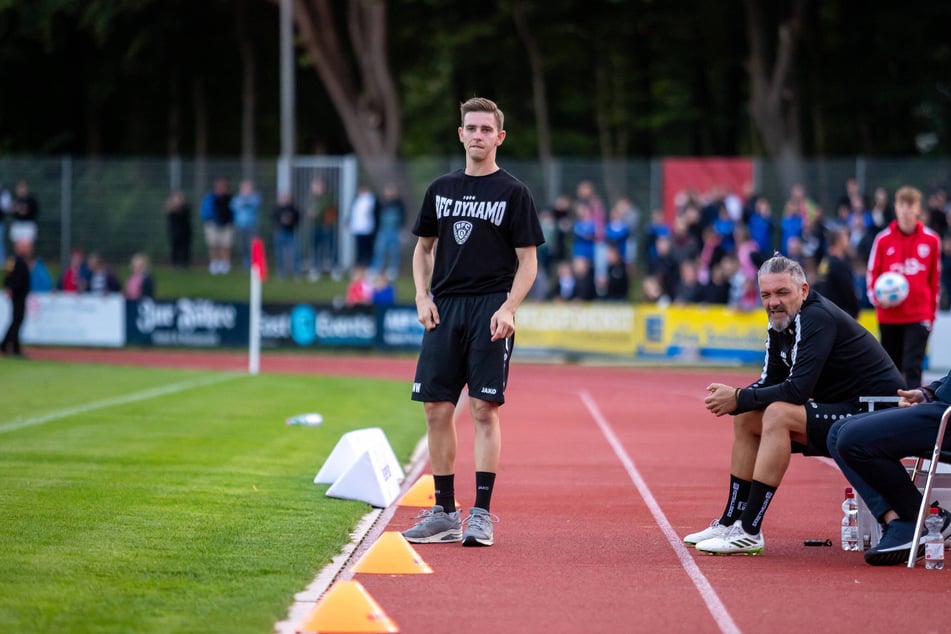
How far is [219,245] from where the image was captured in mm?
31906

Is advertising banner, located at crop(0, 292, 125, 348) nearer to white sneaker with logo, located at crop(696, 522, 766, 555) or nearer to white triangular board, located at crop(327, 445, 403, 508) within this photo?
white triangular board, located at crop(327, 445, 403, 508)

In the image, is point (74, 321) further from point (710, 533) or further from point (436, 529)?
point (710, 533)

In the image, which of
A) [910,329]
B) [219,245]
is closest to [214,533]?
[910,329]

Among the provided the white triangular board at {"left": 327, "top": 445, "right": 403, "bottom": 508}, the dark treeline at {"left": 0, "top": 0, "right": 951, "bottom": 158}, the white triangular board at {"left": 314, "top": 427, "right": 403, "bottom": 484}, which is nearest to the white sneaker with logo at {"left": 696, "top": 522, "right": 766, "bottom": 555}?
the white triangular board at {"left": 327, "top": 445, "right": 403, "bottom": 508}

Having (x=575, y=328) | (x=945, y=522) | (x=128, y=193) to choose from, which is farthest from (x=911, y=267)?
(x=128, y=193)

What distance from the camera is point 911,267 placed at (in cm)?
1290

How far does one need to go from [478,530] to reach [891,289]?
241 inches

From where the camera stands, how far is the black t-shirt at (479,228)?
8094 millimetres

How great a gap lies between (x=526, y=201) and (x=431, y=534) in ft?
6.41

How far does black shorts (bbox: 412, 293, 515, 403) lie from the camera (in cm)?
805

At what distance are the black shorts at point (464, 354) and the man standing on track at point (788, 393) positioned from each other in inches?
46.1

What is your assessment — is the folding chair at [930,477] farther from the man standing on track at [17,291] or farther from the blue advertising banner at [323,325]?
the blue advertising banner at [323,325]

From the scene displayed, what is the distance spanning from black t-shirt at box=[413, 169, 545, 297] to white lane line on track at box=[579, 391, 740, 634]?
70.4 inches

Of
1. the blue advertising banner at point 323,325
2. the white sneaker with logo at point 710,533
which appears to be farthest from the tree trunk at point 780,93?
the white sneaker with logo at point 710,533
